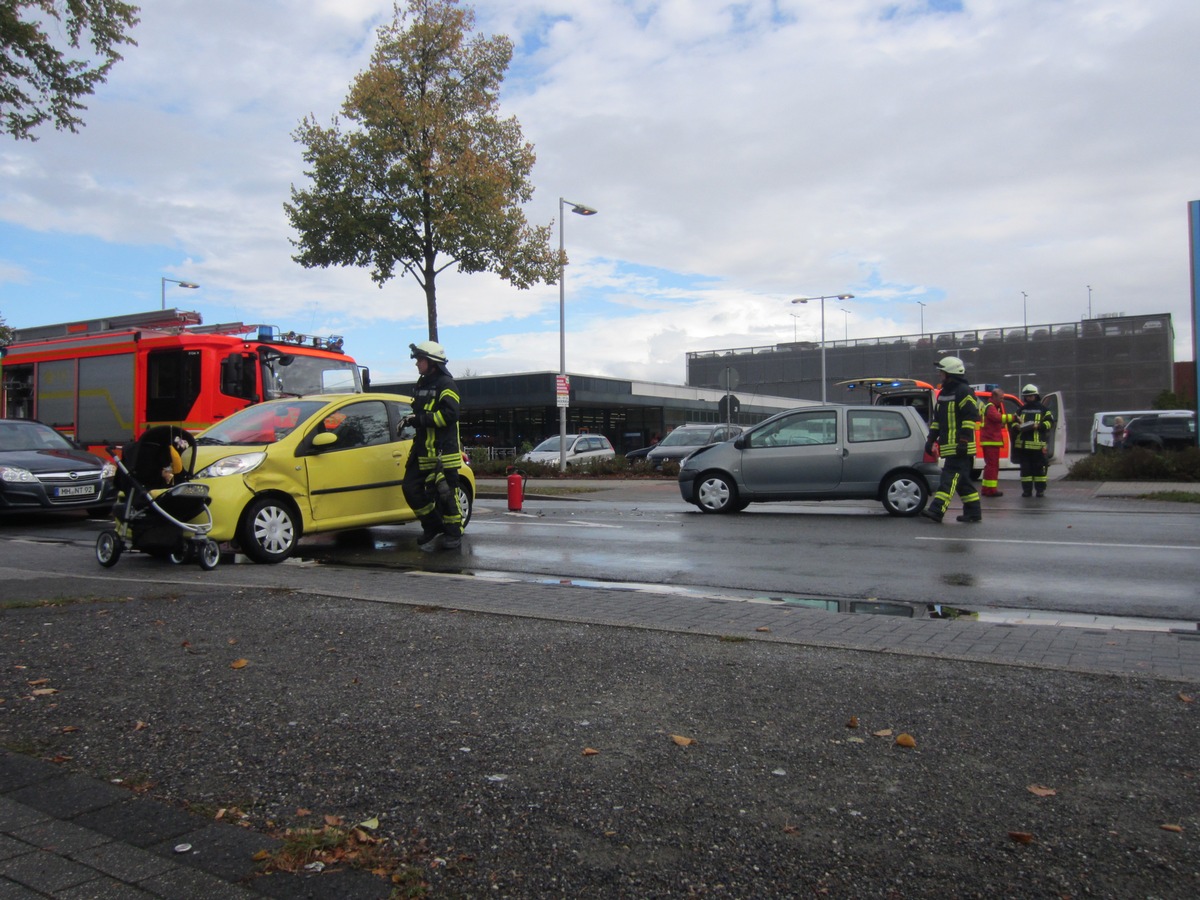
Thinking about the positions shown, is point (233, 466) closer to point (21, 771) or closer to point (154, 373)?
point (21, 771)

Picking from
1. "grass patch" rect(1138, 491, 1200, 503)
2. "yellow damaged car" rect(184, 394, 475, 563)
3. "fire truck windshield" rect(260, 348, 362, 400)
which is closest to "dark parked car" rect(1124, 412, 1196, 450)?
"grass patch" rect(1138, 491, 1200, 503)

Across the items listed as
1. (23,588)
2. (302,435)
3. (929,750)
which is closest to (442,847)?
(929,750)

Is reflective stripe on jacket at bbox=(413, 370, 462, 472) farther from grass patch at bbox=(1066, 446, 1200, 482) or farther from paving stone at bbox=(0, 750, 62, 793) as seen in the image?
grass patch at bbox=(1066, 446, 1200, 482)

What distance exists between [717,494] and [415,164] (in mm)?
12581

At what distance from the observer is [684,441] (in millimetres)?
28281

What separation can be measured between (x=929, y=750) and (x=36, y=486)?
1290cm

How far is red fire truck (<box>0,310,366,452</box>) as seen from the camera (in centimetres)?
1493

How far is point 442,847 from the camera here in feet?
9.15

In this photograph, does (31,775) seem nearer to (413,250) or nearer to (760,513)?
(760,513)

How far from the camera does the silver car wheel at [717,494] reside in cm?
1349

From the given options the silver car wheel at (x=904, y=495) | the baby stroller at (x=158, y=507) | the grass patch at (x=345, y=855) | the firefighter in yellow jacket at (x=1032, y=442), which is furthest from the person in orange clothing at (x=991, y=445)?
the grass patch at (x=345, y=855)

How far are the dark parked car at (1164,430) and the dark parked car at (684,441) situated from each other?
13.7 m

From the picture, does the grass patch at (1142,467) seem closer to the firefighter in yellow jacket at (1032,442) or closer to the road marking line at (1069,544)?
the firefighter in yellow jacket at (1032,442)

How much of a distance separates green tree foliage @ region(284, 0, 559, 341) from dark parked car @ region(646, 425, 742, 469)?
24.4ft
